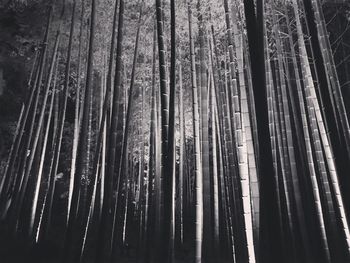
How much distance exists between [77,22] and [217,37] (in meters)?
2.62

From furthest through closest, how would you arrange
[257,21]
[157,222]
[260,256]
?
[157,222] < [260,256] < [257,21]

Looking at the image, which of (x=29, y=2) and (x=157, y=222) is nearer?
(x=157, y=222)

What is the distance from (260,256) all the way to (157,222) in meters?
1.65

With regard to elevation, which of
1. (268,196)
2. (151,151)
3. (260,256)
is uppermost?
(151,151)

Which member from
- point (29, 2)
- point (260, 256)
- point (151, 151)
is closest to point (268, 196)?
point (260, 256)

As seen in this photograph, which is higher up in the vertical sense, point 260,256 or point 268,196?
point 268,196

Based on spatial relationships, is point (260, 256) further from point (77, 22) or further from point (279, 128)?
point (77, 22)

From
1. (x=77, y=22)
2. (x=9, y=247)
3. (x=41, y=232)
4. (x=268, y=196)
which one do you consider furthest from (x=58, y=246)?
(x=268, y=196)

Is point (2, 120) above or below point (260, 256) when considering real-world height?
above

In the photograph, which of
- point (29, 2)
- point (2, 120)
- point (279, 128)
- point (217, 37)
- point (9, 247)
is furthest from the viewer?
point (2, 120)

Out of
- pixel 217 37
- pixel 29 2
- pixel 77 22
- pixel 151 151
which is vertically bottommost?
pixel 151 151

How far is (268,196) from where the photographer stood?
1817 millimetres

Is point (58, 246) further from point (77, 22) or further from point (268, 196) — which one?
point (268, 196)

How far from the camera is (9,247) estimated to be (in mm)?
4473
